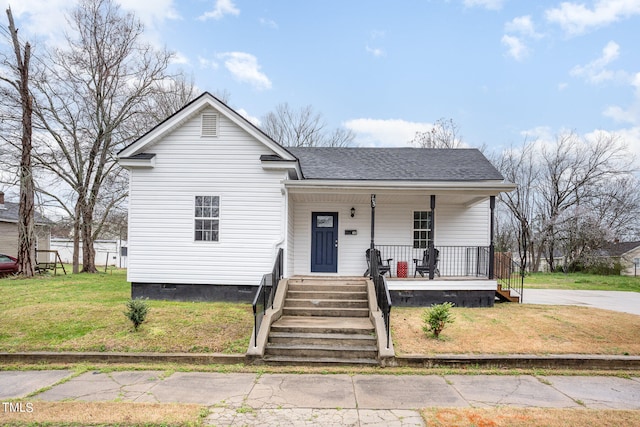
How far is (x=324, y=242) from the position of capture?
1248 centimetres

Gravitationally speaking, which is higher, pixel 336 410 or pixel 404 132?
pixel 404 132

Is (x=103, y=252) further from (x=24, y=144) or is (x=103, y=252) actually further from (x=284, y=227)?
(x=284, y=227)

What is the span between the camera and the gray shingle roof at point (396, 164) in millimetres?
12133

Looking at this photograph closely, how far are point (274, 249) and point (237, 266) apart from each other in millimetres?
1102

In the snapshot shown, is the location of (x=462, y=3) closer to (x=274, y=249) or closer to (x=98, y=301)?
(x=274, y=249)

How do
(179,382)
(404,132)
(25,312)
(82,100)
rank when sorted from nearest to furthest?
1. (179,382)
2. (25,312)
3. (82,100)
4. (404,132)

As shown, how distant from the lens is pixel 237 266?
1059 cm

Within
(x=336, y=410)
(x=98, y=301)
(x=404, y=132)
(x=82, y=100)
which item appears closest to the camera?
(x=336, y=410)

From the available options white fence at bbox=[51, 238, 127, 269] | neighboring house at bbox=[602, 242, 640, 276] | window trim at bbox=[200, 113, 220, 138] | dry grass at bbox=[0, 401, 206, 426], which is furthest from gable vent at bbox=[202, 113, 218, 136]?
neighboring house at bbox=[602, 242, 640, 276]

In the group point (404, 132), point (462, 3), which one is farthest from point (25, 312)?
point (404, 132)

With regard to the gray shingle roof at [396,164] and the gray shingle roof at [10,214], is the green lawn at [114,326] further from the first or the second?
the gray shingle roof at [10,214]

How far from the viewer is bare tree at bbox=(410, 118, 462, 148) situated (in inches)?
1259

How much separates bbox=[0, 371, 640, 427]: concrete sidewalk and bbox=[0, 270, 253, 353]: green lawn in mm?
923

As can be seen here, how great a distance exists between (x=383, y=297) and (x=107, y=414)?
526cm
